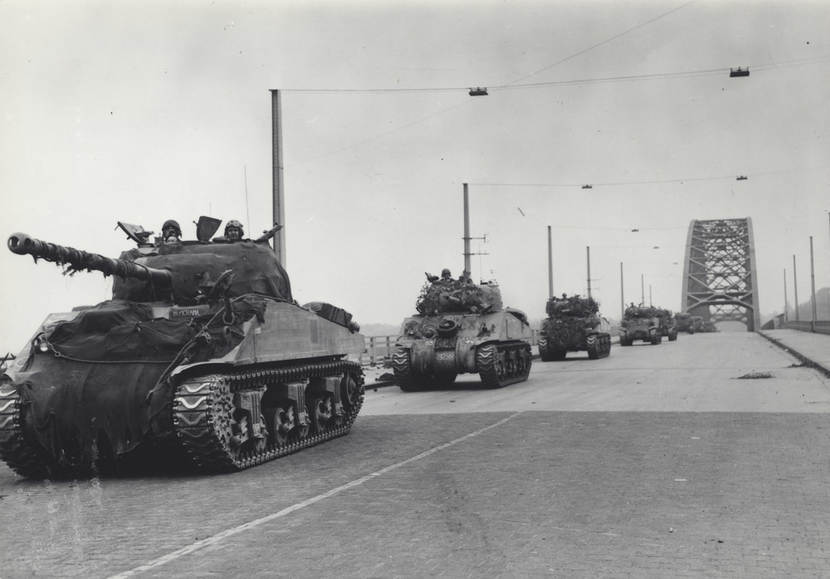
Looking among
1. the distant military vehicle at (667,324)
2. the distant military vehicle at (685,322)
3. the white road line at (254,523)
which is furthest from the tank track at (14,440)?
the distant military vehicle at (685,322)

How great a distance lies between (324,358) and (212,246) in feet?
8.03

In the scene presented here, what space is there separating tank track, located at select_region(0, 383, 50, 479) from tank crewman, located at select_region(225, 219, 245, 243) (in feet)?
12.4

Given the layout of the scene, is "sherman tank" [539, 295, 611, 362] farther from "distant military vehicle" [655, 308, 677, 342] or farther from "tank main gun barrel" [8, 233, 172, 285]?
"tank main gun barrel" [8, 233, 172, 285]

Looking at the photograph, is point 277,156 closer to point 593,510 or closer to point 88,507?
point 88,507

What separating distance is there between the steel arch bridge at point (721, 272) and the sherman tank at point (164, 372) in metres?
125

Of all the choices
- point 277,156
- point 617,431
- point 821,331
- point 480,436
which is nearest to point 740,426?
point 617,431

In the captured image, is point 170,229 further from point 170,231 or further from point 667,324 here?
point 667,324

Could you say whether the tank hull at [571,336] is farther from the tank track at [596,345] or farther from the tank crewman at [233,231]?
the tank crewman at [233,231]

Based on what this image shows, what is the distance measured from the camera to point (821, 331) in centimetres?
5750

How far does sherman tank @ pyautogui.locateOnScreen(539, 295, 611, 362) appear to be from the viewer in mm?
34031

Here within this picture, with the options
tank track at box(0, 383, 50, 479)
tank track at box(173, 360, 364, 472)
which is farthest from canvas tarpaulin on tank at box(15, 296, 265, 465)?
tank track at box(173, 360, 364, 472)

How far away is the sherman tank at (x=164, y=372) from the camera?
909 centimetres

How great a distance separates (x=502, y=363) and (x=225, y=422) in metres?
13.0

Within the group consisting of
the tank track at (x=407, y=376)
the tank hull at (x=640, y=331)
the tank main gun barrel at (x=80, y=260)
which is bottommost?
the tank track at (x=407, y=376)
